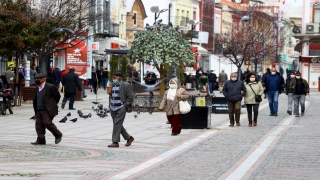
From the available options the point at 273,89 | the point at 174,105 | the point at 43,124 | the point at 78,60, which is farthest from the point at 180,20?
the point at 43,124

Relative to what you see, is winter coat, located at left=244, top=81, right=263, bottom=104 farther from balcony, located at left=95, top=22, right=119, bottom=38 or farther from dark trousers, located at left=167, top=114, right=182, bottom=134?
balcony, located at left=95, top=22, right=119, bottom=38

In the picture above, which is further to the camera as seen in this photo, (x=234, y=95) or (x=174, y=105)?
(x=234, y=95)

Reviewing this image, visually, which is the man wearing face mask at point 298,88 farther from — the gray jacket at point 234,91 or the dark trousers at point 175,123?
the dark trousers at point 175,123

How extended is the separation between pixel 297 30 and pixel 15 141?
66.9 meters

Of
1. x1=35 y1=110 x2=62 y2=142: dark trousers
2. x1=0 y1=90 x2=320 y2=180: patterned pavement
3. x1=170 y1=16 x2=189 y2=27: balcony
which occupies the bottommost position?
x1=0 y1=90 x2=320 y2=180: patterned pavement

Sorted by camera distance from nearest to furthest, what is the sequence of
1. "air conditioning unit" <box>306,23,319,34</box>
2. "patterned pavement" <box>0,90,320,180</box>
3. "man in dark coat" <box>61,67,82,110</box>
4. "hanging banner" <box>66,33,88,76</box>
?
"patterned pavement" <box>0,90,320,180</box> → "man in dark coat" <box>61,67,82,110</box> → "hanging banner" <box>66,33,88,76</box> → "air conditioning unit" <box>306,23,319,34</box>

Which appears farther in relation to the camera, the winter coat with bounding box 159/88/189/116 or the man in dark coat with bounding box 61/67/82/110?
the man in dark coat with bounding box 61/67/82/110

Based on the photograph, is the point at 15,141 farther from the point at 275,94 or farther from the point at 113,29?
the point at 113,29

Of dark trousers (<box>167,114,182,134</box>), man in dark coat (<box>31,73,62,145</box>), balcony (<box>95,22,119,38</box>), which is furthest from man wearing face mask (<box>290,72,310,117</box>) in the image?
Result: balcony (<box>95,22,119,38</box>)

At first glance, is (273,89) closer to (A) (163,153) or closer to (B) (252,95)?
(B) (252,95)

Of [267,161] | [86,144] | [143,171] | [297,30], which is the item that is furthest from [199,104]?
[297,30]

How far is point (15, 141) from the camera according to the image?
19.6 metres

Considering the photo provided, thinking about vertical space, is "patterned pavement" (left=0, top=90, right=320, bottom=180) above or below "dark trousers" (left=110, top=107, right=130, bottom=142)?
below

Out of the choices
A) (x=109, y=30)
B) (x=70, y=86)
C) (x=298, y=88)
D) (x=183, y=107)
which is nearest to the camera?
(x=183, y=107)
